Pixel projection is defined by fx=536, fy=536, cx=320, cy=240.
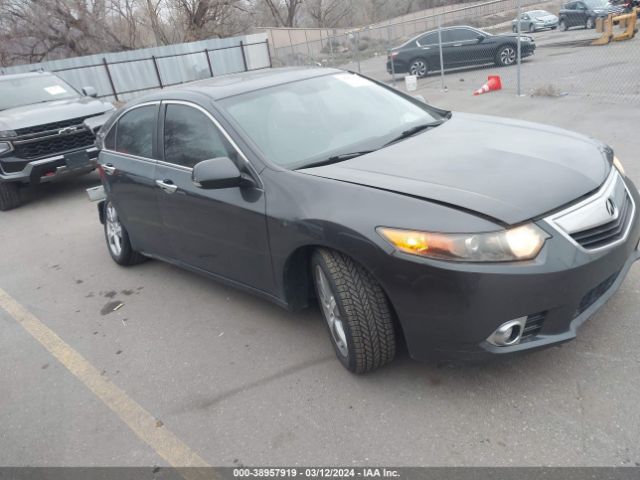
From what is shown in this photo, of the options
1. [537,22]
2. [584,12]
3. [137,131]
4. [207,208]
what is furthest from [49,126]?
[537,22]

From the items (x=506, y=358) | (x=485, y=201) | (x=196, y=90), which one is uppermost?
(x=196, y=90)

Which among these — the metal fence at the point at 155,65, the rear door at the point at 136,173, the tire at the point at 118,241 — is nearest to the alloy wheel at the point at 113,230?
the tire at the point at 118,241

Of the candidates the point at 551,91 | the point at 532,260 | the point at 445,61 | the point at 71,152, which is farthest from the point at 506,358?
the point at 445,61

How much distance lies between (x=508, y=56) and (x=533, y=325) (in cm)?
1482

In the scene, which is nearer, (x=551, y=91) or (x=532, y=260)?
(x=532, y=260)

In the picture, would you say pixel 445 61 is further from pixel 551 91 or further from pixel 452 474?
pixel 452 474

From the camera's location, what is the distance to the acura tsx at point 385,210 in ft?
7.98

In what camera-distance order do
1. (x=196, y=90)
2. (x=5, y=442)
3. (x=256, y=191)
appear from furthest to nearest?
(x=196, y=90) < (x=256, y=191) < (x=5, y=442)

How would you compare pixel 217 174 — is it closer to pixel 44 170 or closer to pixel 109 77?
pixel 44 170

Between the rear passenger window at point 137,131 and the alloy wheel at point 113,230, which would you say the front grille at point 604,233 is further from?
the alloy wheel at point 113,230

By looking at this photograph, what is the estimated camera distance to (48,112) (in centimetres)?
809

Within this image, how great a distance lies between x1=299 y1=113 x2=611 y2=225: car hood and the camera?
8.30 ft

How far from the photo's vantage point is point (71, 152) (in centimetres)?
809

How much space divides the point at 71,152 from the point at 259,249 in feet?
19.7
